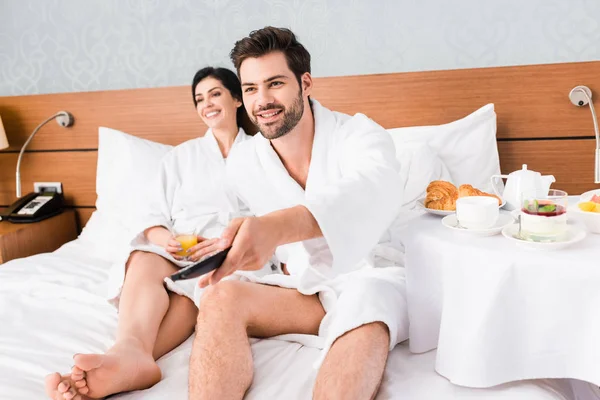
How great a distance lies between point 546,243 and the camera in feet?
3.46

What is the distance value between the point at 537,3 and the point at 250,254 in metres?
1.67

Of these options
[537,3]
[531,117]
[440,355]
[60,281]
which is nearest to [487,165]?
[531,117]

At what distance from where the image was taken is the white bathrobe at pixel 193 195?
1956 millimetres

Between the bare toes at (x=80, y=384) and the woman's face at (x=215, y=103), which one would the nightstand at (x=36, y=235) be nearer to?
the woman's face at (x=215, y=103)

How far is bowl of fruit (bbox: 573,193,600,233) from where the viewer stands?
45.1 inches

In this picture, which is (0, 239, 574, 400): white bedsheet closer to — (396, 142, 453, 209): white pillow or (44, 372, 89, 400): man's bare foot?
(44, 372, 89, 400): man's bare foot

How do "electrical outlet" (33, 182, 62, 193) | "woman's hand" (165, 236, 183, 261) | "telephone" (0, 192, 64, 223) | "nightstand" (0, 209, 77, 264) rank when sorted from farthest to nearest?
"electrical outlet" (33, 182, 62, 193), "telephone" (0, 192, 64, 223), "nightstand" (0, 209, 77, 264), "woman's hand" (165, 236, 183, 261)

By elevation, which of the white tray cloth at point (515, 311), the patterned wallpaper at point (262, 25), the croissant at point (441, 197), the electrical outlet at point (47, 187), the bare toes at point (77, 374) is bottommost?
the bare toes at point (77, 374)

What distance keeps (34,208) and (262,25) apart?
1.42 m

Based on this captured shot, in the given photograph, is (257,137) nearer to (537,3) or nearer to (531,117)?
(531,117)

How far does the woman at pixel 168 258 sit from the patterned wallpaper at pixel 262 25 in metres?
0.38

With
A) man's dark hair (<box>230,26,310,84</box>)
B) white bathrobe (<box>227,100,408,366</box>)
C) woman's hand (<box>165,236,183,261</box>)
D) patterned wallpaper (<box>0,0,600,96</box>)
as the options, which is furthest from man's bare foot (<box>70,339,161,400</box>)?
patterned wallpaper (<box>0,0,600,96</box>)

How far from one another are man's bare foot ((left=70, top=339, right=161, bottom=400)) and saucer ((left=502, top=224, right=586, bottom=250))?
0.89m

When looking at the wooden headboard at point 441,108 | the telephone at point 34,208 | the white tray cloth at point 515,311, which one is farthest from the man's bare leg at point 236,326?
the telephone at point 34,208
